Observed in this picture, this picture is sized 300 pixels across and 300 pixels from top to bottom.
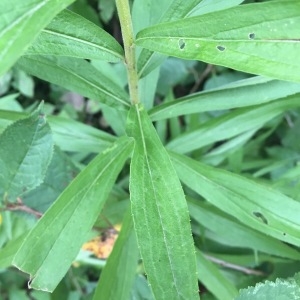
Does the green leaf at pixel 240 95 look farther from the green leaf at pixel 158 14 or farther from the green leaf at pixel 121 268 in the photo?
the green leaf at pixel 121 268

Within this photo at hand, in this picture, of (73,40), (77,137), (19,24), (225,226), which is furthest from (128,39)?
(225,226)

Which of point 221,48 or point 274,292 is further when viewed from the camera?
point 274,292

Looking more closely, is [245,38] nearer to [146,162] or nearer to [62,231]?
[146,162]

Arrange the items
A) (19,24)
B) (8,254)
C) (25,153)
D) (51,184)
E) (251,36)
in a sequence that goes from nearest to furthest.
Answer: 1. (19,24)
2. (251,36)
3. (25,153)
4. (8,254)
5. (51,184)

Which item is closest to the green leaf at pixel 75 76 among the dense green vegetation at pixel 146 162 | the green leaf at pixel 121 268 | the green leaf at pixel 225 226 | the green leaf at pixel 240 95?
the dense green vegetation at pixel 146 162

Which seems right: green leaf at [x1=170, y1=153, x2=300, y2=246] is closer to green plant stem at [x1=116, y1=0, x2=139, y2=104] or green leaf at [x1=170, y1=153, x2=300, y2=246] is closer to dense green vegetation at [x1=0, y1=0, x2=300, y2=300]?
dense green vegetation at [x1=0, y1=0, x2=300, y2=300]

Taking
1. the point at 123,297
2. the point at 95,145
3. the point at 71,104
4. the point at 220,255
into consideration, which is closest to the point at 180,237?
the point at 123,297

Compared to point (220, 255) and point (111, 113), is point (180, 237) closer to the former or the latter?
point (111, 113)
